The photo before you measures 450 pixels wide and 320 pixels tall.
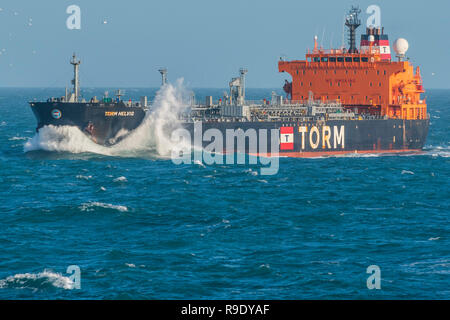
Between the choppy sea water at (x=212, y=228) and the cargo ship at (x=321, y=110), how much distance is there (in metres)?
3.33

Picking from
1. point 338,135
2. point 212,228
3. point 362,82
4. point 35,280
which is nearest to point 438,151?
point 362,82

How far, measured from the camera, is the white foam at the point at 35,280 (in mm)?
32812

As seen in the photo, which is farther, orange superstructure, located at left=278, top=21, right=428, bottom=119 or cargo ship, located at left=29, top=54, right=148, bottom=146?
orange superstructure, located at left=278, top=21, right=428, bottom=119

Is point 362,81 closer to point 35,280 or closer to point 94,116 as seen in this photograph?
point 94,116

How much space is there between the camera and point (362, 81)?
8675cm

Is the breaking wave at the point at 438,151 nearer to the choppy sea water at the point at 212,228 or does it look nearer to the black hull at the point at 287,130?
the black hull at the point at 287,130

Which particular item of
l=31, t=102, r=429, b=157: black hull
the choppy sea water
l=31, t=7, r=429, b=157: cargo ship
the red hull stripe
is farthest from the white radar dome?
the choppy sea water

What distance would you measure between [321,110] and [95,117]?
25584 mm

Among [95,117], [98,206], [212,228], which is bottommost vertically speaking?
[212,228]

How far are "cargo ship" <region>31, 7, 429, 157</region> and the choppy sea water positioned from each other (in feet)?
10.9

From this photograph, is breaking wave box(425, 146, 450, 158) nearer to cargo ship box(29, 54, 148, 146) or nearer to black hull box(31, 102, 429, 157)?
black hull box(31, 102, 429, 157)

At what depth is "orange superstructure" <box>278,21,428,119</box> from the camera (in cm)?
8612
